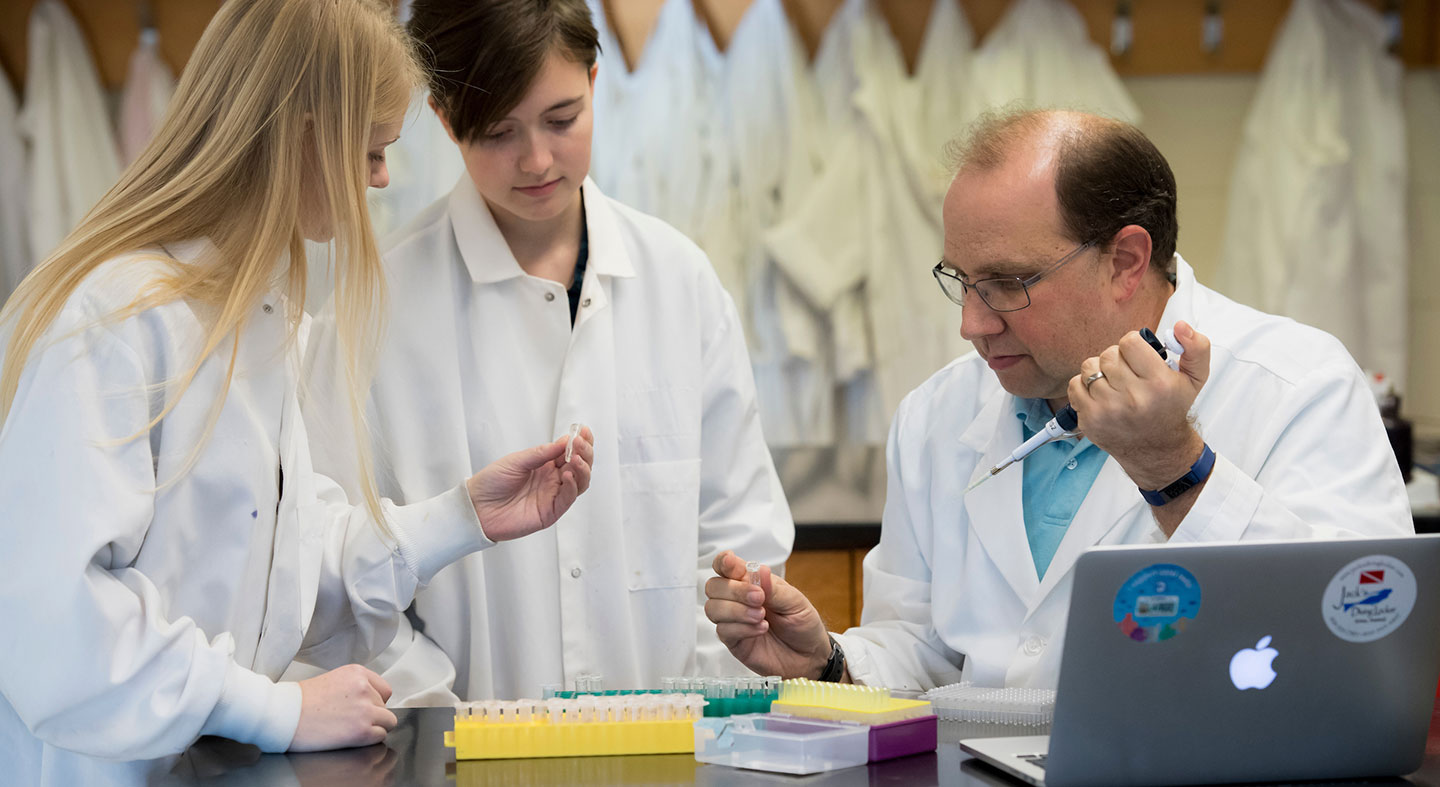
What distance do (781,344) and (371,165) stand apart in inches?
103

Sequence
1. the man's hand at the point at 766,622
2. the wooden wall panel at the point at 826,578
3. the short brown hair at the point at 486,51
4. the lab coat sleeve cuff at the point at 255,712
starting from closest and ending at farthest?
the lab coat sleeve cuff at the point at 255,712 < the man's hand at the point at 766,622 < the short brown hair at the point at 486,51 < the wooden wall panel at the point at 826,578

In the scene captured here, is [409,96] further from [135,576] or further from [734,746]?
[734,746]

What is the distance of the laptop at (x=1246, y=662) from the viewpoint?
43.0 inches

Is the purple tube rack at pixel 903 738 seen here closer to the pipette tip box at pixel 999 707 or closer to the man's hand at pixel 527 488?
the pipette tip box at pixel 999 707

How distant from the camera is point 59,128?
155 inches

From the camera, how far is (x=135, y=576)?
132 cm

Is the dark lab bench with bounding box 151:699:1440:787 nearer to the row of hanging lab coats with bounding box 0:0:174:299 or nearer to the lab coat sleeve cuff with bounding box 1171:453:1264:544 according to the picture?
the lab coat sleeve cuff with bounding box 1171:453:1264:544

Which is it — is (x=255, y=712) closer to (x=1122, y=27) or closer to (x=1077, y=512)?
(x=1077, y=512)

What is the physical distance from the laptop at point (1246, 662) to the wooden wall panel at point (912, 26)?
339 centimetres

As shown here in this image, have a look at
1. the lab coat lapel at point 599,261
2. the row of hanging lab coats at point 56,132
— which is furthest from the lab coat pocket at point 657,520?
the row of hanging lab coats at point 56,132

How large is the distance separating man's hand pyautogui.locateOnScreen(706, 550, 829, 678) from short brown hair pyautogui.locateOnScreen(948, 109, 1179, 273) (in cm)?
61

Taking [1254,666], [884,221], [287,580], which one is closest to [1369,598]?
[1254,666]

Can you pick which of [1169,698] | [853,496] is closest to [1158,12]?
[853,496]

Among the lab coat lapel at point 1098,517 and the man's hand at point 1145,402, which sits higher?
the man's hand at point 1145,402
